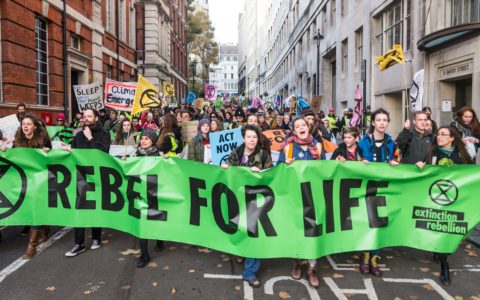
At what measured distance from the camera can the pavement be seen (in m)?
4.29

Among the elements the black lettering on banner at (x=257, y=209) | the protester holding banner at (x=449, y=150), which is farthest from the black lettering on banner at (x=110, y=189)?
the protester holding banner at (x=449, y=150)

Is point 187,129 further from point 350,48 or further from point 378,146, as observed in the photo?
point 350,48

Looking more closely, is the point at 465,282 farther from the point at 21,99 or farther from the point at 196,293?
the point at 21,99

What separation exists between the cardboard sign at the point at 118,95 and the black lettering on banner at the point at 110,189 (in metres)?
7.76

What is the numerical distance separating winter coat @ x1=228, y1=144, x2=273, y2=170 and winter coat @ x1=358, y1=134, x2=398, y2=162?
121 cm

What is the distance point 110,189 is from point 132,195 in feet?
1.10

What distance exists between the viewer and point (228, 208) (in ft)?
15.4

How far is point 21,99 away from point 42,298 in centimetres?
1052

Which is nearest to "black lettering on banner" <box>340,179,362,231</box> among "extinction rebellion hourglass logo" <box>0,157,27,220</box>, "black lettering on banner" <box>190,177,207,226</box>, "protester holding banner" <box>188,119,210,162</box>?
"black lettering on banner" <box>190,177,207,226</box>

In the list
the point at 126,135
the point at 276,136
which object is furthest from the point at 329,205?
the point at 126,135

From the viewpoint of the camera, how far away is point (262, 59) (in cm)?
8231

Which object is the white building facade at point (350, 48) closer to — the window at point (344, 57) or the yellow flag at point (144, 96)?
the window at point (344, 57)

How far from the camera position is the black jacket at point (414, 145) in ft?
20.2

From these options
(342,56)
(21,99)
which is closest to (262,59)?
(342,56)
